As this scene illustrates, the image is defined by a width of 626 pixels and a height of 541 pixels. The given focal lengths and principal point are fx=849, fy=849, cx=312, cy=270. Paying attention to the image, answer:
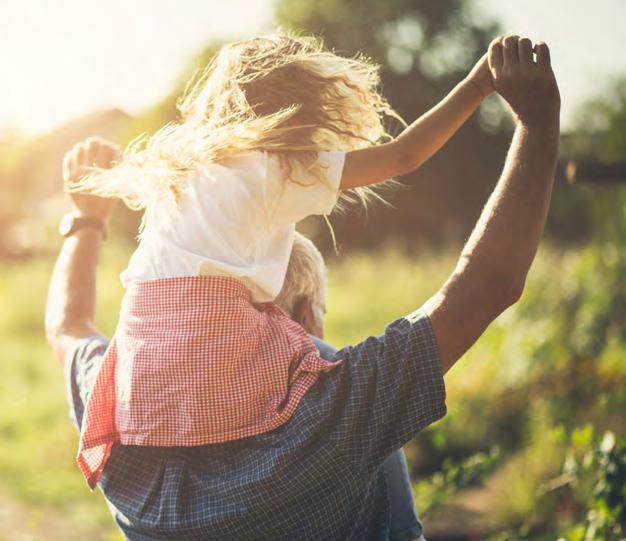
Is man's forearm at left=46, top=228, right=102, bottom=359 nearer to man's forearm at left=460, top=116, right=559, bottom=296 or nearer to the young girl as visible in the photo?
the young girl

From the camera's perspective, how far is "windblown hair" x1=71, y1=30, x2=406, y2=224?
5.87 feet

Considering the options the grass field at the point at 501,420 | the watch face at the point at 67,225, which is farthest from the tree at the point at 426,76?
the watch face at the point at 67,225

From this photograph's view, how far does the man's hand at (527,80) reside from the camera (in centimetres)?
168

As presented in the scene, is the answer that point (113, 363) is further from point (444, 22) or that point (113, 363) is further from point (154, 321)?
point (444, 22)

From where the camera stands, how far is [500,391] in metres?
6.14

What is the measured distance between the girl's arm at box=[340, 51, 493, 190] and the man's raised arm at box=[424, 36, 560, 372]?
8 centimetres

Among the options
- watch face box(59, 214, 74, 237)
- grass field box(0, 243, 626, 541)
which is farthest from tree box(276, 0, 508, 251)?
watch face box(59, 214, 74, 237)

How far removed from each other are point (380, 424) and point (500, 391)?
15.5 ft

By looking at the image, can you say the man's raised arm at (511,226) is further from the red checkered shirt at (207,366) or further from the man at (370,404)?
the red checkered shirt at (207,366)

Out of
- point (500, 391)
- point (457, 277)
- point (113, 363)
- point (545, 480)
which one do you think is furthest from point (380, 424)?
point (500, 391)

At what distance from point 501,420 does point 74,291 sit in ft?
14.2

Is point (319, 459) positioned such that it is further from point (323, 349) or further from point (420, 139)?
point (420, 139)

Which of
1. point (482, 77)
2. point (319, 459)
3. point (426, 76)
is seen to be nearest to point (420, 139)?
point (482, 77)

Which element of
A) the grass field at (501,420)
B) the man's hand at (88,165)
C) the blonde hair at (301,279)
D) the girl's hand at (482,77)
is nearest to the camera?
the girl's hand at (482,77)
